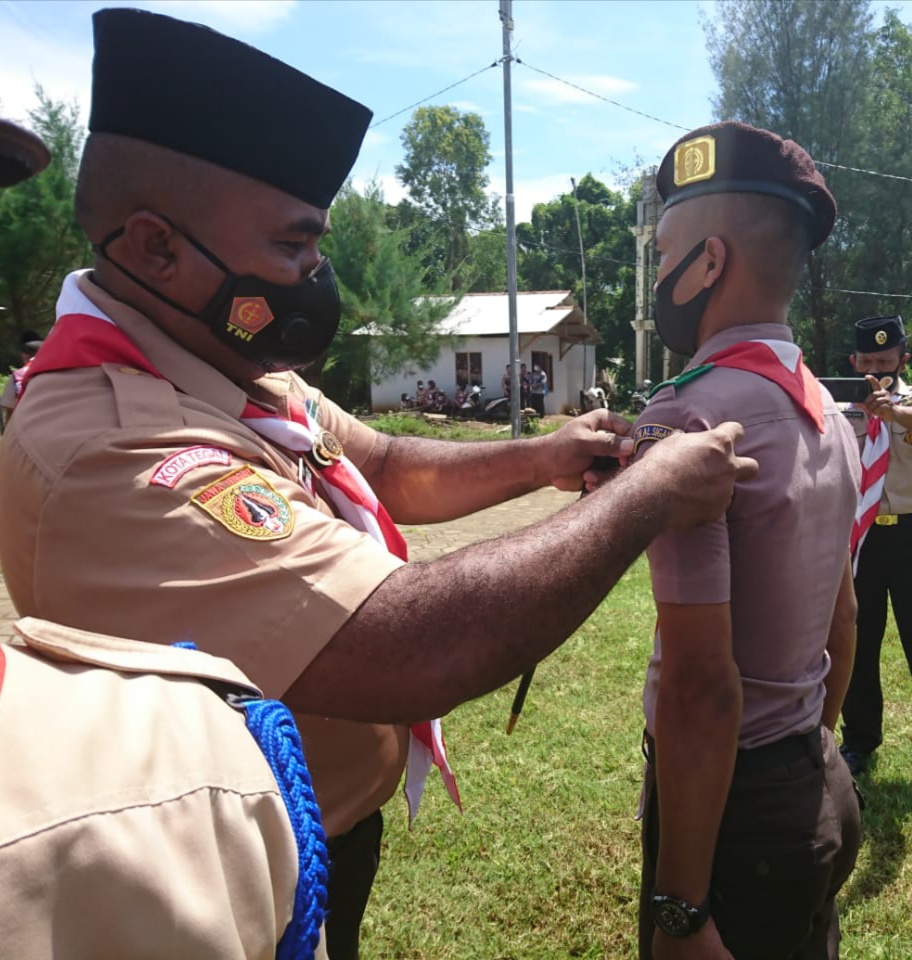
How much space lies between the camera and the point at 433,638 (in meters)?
1.17

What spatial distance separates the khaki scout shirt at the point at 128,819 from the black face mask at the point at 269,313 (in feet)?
3.18

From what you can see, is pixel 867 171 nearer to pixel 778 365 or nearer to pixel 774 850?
pixel 778 365

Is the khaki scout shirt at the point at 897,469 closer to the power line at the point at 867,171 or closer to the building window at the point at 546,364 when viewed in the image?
the power line at the point at 867,171

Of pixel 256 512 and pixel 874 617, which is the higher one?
pixel 256 512

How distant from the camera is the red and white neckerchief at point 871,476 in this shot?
14.3 ft

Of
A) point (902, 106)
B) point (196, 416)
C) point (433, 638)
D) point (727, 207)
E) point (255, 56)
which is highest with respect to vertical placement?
point (902, 106)

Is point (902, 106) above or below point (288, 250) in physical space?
above

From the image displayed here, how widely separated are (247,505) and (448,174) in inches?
2196

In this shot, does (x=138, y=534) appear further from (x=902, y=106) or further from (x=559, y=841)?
(x=902, y=106)

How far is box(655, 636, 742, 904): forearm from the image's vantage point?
1.53 meters

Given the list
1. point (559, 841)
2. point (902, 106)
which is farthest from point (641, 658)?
point (902, 106)

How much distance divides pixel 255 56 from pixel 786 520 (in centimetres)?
138

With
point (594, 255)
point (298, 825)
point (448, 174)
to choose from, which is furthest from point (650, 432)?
point (448, 174)

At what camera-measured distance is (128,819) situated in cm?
56
